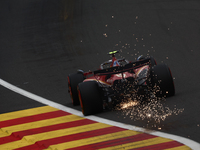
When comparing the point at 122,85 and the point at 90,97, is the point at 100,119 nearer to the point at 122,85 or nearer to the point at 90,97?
the point at 90,97

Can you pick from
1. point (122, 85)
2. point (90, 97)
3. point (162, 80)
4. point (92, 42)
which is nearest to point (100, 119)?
point (90, 97)

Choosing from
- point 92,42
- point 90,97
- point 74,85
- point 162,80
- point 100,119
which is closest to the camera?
point 100,119

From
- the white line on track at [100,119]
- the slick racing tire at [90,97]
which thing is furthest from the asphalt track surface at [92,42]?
the slick racing tire at [90,97]

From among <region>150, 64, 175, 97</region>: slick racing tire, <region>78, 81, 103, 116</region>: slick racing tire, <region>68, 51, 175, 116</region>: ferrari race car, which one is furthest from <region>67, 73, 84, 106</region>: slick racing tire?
<region>150, 64, 175, 97</region>: slick racing tire

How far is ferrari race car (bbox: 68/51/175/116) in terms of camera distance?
8617 millimetres

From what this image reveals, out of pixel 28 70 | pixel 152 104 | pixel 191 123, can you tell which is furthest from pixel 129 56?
pixel 191 123

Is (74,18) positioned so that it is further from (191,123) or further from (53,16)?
(191,123)

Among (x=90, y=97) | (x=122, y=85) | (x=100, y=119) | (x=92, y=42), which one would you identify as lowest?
(x=100, y=119)

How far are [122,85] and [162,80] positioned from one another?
3.14ft

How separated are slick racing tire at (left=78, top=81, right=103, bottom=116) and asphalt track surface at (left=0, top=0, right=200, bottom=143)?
291mm

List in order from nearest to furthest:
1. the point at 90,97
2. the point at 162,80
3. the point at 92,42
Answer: the point at 90,97 < the point at 162,80 < the point at 92,42

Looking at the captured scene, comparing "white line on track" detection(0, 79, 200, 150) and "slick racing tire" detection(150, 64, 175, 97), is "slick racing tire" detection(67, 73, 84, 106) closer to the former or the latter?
"white line on track" detection(0, 79, 200, 150)

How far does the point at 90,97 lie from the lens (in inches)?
340

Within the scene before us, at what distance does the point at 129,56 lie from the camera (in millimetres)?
→ 14875
